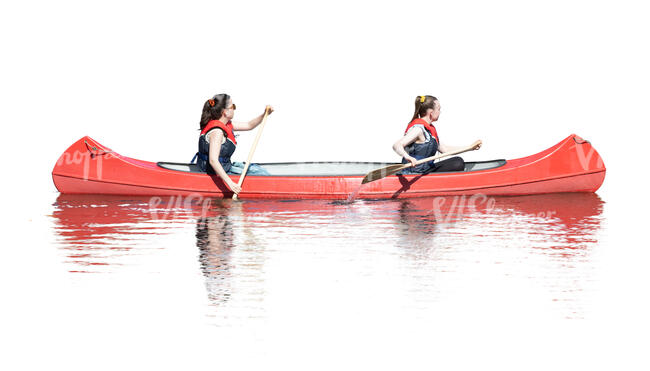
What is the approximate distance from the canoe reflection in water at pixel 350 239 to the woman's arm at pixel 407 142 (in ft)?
1.37

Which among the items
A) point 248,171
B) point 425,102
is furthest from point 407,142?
point 248,171

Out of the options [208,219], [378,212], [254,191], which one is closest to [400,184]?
[378,212]

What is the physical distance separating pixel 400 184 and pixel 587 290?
338 cm

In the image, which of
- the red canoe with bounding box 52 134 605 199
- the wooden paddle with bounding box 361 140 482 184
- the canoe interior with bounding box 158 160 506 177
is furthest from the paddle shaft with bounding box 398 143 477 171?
the canoe interior with bounding box 158 160 506 177

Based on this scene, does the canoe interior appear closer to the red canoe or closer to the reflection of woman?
the red canoe

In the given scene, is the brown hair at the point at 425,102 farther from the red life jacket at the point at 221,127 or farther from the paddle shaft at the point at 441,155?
the red life jacket at the point at 221,127

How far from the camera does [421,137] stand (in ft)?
28.3

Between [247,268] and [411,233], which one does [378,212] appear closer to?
[411,233]

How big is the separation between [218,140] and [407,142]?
1.79 meters

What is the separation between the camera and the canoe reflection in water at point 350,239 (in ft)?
19.2

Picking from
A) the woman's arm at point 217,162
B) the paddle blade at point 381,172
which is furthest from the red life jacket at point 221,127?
the paddle blade at point 381,172

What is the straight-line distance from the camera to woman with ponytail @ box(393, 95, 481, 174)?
853 centimetres

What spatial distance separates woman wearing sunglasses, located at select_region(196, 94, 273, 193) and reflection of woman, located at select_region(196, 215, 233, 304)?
2.87ft

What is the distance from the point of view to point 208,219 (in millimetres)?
7836
